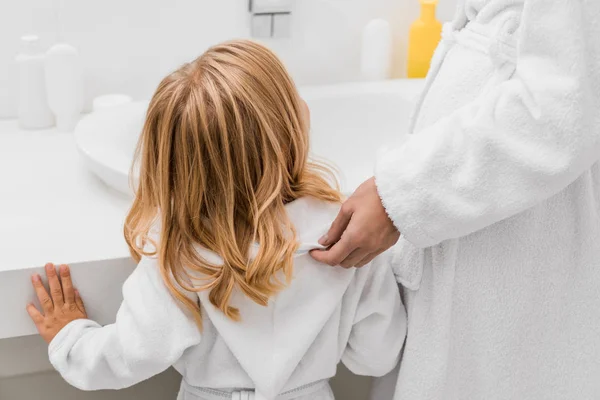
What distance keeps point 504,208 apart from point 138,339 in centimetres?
46

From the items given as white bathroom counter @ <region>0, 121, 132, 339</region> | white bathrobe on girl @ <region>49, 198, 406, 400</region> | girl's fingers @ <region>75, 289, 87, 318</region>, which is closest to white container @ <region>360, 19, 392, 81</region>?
Answer: white bathroom counter @ <region>0, 121, 132, 339</region>

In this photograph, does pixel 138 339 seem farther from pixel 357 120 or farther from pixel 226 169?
pixel 357 120

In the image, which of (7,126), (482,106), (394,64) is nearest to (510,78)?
(482,106)

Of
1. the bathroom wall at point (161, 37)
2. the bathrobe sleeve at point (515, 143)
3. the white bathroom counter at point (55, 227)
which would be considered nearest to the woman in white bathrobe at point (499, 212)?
the bathrobe sleeve at point (515, 143)

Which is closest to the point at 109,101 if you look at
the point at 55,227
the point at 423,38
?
the point at 55,227

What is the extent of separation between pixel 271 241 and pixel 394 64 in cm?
96

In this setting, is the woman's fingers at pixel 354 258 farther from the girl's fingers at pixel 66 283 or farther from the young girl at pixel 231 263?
the girl's fingers at pixel 66 283

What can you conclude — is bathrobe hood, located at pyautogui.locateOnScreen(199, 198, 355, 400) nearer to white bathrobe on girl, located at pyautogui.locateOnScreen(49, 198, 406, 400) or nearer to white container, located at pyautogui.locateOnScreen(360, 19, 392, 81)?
white bathrobe on girl, located at pyautogui.locateOnScreen(49, 198, 406, 400)

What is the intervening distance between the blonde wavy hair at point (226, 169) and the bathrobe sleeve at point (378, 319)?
0.43 feet

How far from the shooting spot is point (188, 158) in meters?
0.95

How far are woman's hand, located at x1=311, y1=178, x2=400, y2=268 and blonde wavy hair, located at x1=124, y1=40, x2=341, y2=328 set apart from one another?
6 cm

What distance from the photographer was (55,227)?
1.18 m

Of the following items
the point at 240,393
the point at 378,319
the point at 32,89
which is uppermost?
the point at 32,89

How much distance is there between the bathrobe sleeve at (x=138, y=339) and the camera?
975mm
